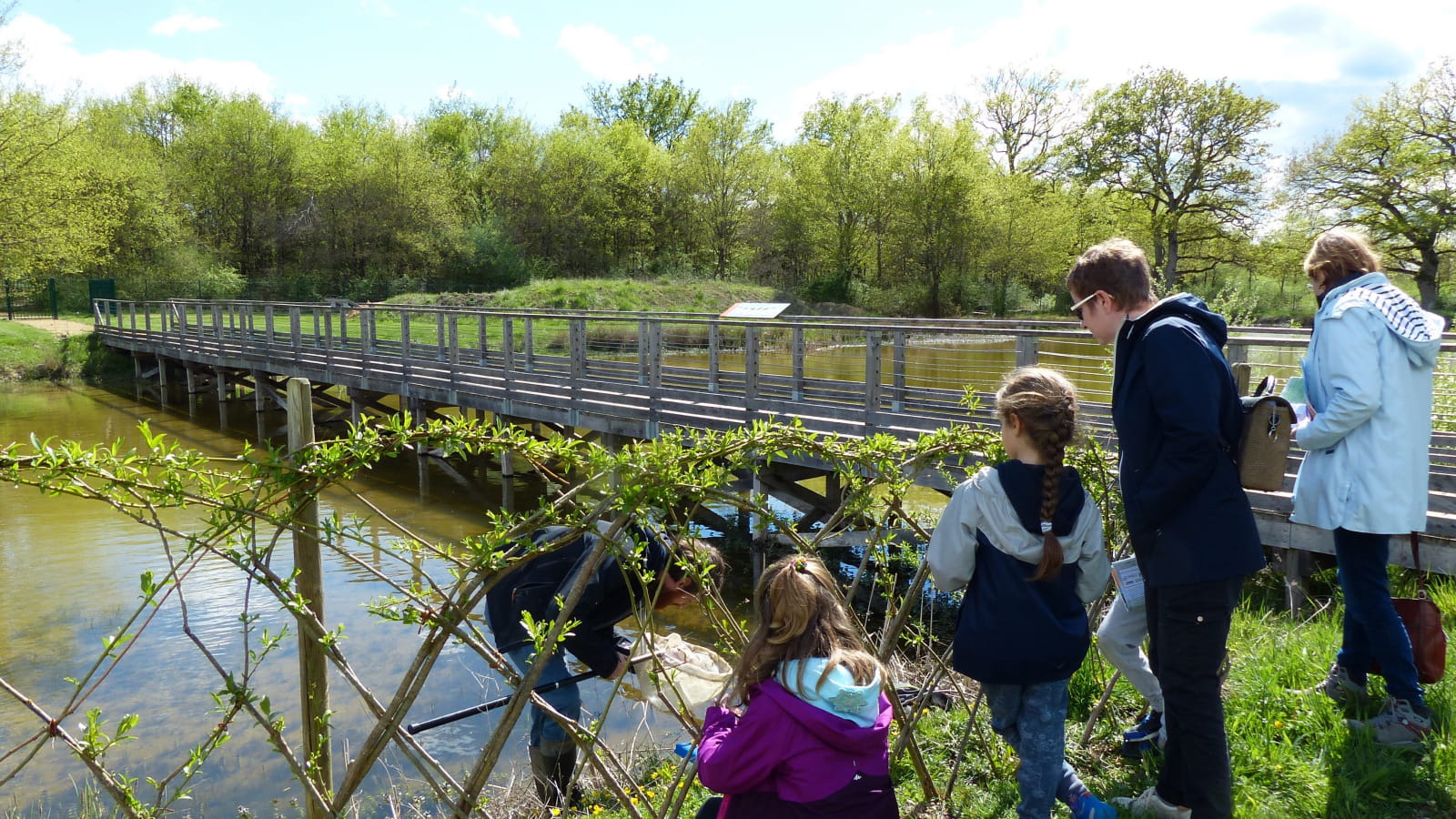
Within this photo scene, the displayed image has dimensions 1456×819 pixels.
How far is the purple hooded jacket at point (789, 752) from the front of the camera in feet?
7.31

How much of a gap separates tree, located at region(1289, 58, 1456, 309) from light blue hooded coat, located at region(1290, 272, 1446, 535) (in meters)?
34.6

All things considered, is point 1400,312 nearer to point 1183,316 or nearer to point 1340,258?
point 1340,258

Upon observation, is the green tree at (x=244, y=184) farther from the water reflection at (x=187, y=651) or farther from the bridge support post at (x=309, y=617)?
the bridge support post at (x=309, y=617)

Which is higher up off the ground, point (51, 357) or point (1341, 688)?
point (1341, 688)

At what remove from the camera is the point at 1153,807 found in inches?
114

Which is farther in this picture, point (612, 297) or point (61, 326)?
point (612, 297)

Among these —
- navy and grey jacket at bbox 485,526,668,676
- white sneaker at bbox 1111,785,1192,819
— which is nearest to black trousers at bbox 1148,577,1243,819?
white sneaker at bbox 1111,785,1192,819

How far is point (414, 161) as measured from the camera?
45.7 meters

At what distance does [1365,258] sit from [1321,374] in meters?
0.43

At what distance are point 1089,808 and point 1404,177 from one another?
122 feet

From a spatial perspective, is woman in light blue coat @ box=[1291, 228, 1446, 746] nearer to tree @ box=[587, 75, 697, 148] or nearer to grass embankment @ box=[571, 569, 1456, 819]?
grass embankment @ box=[571, 569, 1456, 819]

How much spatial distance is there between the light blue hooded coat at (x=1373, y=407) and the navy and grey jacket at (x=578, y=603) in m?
2.32

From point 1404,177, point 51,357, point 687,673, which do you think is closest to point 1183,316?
point 687,673

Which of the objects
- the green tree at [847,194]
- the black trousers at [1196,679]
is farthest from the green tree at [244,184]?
the black trousers at [1196,679]
